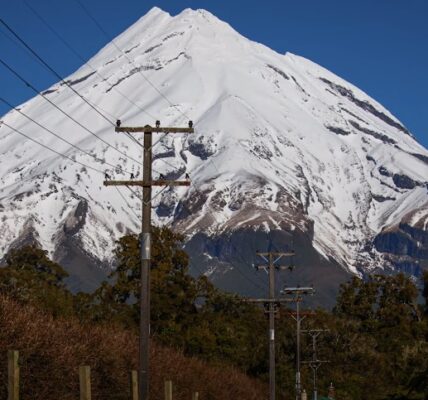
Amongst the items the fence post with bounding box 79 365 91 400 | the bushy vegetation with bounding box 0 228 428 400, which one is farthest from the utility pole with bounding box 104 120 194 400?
the bushy vegetation with bounding box 0 228 428 400

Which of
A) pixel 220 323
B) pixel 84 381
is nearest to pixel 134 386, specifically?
pixel 84 381

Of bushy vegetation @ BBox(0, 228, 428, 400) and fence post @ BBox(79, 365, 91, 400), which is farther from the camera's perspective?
bushy vegetation @ BBox(0, 228, 428, 400)

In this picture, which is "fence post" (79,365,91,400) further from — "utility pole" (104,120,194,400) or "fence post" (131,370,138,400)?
"fence post" (131,370,138,400)

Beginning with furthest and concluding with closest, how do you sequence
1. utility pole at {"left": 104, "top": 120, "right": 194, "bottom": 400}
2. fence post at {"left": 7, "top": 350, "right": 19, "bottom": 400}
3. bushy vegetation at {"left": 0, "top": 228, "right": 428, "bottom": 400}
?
bushy vegetation at {"left": 0, "top": 228, "right": 428, "bottom": 400} < utility pole at {"left": 104, "top": 120, "right": 194, "bottom": 400} < fence post at {"left": 7, "top": 350, "right": 19, "bottom": 400}

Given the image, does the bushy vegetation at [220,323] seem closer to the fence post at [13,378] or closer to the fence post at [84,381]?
the fence post at [84,381]

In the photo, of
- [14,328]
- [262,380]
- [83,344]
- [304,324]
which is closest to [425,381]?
[14,328]

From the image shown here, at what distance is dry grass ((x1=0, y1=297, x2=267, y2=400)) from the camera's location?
98.6 ft

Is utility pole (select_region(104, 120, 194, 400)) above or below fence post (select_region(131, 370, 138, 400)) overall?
above

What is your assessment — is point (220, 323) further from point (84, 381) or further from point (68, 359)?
point (84, 381)

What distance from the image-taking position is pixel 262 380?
325 ft

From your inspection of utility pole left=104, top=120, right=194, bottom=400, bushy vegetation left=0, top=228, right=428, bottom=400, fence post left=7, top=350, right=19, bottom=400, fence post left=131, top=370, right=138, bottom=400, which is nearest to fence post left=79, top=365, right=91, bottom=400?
fence post left=7, top=350, right=19, bottom=400

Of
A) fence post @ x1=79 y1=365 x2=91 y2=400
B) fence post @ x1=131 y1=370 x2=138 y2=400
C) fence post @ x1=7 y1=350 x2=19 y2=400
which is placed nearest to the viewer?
fence post @ x1=7 y1=350 x2=19 y2=400

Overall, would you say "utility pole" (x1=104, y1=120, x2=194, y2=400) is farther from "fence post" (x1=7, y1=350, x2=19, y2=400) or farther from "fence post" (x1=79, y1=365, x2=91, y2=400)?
"fence post" (x1=7, y1=350, x2=19, y2=400)

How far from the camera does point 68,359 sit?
Result: 32406mm
